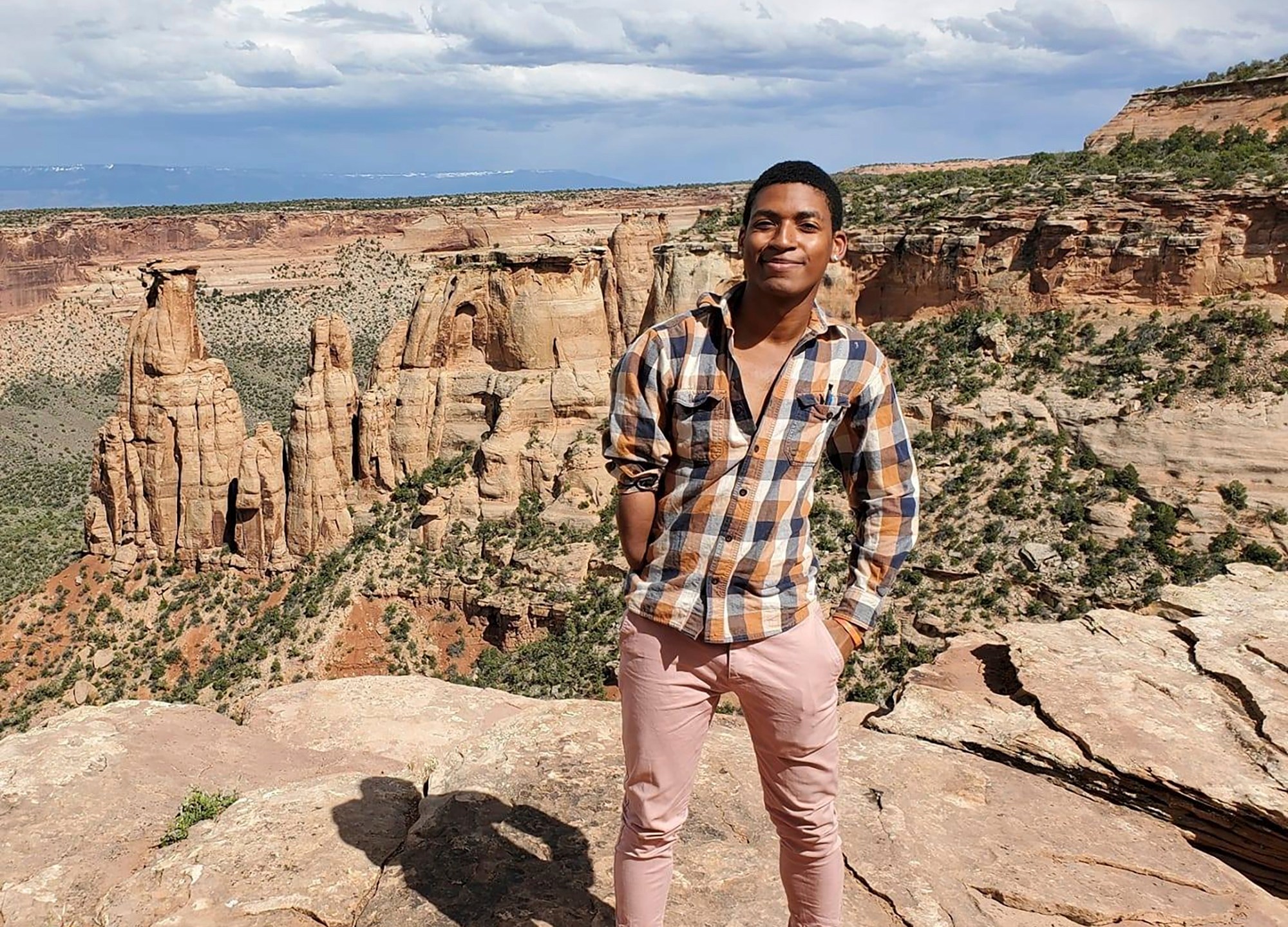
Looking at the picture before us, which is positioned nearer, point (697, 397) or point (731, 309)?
point (697, 397)

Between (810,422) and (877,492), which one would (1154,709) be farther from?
(810,422)

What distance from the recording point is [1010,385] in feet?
82.6

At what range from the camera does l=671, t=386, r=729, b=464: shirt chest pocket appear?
3424 millimetres

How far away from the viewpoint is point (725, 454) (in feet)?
11.3

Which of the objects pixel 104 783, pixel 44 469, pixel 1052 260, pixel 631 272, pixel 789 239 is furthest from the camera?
pixel 44 469

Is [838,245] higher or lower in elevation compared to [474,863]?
higher

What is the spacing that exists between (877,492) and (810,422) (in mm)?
513

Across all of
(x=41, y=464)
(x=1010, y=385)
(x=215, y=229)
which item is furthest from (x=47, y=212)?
(x=1010, y=385)

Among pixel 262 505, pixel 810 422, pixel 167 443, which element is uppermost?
pixel 810 422

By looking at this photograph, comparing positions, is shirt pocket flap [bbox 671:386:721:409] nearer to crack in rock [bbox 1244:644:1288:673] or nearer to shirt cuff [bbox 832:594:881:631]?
shirt cuff [bbox 832:594:881:631]

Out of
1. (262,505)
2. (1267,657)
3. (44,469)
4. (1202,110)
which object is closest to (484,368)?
(262,505)

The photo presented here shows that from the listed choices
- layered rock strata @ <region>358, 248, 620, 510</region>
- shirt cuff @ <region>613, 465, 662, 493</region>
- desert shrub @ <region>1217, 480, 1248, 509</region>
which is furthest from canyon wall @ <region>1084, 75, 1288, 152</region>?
shirt cuff @ <region>613, 465, 662, 493</region>

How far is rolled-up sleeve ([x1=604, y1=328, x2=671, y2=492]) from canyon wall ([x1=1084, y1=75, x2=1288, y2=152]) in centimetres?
3783

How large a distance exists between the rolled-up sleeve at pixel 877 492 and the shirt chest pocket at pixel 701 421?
61 cm
